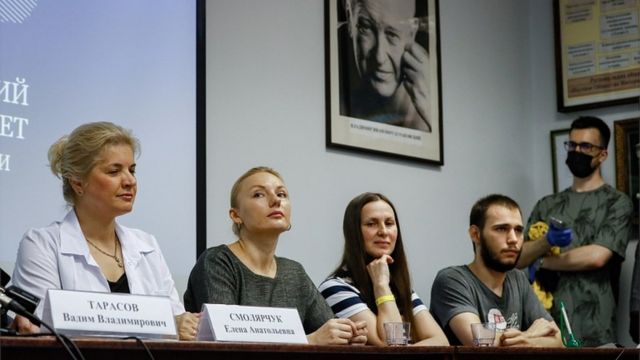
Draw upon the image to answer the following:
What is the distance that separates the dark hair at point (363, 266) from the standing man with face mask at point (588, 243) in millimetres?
1346

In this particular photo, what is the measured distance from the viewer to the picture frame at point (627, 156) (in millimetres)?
4859

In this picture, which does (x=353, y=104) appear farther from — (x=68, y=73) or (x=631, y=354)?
(x=631, y=354)

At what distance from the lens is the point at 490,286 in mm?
3670

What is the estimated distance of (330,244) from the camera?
424 cm

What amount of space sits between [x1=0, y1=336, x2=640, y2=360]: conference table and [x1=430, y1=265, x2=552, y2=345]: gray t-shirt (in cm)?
72

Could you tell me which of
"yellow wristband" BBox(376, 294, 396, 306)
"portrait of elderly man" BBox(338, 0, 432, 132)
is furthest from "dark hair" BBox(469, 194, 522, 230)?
"portrait of elderly man" BBox(338, 0, 432, 132)

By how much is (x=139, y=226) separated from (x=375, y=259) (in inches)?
32.4

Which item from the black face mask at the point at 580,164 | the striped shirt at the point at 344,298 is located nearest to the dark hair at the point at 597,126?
the black face mask at the point at 580,164

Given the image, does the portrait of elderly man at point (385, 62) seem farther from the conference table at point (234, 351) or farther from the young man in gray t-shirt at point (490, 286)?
the conference table at point (234, 351)

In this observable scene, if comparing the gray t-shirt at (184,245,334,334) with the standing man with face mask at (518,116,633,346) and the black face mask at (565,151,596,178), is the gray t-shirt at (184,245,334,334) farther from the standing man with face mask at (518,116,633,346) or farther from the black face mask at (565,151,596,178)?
the black face mask at (565,151,596,178)

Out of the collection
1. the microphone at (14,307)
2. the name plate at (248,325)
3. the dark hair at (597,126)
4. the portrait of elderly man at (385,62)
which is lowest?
the name plate at (248,325)

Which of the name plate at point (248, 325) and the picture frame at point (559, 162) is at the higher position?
the picture frame at point (559, 162)

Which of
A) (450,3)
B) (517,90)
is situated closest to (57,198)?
(450,3)

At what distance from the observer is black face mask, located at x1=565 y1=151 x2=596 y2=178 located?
15.5ft
